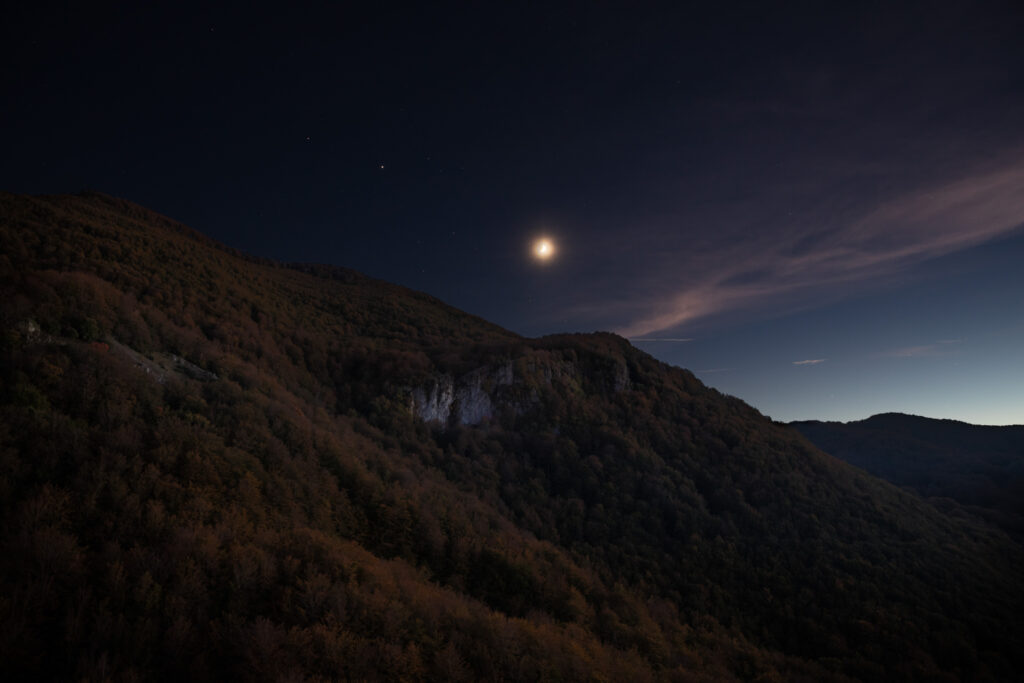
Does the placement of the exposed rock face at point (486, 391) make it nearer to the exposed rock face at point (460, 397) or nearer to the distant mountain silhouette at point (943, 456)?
the exposed rock face at point (460, 397)

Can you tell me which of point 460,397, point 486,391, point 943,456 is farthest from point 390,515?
point 943,456

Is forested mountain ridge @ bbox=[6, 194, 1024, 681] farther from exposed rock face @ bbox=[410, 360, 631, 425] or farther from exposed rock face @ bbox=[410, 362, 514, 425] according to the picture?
exposed rock face @ bbox=[410, 362, 514, 425]

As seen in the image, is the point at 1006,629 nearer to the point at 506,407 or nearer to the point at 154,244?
the point at 506,407

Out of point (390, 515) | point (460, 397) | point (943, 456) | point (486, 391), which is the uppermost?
point (486, 391)

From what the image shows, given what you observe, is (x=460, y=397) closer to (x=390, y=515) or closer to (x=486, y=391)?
(x=486, y=391)

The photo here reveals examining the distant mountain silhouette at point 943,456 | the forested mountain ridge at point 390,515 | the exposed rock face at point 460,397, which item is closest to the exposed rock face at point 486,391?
the exposed rock face at point 460,397

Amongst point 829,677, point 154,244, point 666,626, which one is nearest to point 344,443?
point 666,626
